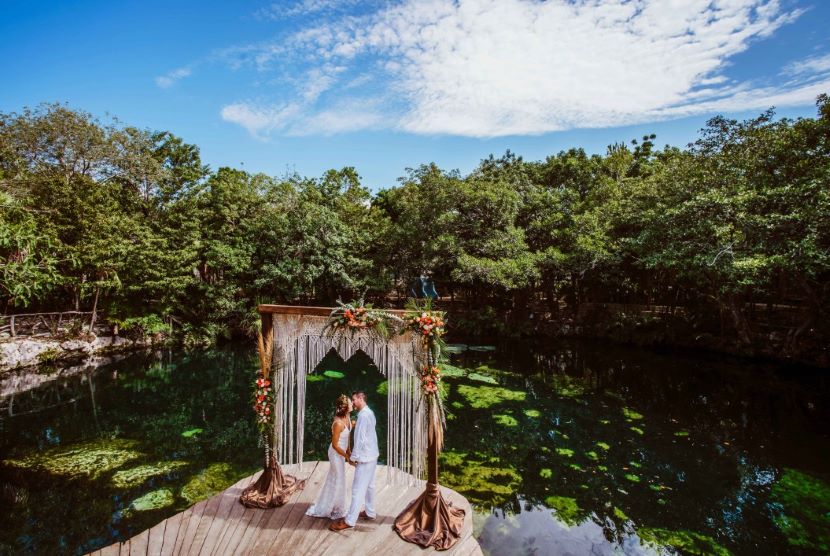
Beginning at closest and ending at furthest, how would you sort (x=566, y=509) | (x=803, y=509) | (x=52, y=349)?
1. (x=803, y=509)
2. (x=566, y=509)
3. (x=52, y=349)

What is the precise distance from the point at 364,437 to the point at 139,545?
3.06 meters

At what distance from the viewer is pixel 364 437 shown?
5477mm

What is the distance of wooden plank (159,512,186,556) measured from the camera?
5.24m

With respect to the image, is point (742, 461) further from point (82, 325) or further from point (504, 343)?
point (82, 325)

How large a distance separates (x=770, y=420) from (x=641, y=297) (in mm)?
15770

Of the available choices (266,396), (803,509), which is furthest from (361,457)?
(803,509)

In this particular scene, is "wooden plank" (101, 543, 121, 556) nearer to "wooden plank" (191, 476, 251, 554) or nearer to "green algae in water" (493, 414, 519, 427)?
"wooden plank" (191, 476, 251, 554)

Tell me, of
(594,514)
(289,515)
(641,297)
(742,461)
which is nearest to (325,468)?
(289,515)

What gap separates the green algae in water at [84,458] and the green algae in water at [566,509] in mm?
9141

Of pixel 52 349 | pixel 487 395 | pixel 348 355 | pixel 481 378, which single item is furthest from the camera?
pixel 52 349

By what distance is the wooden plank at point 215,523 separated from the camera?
17.4 feet

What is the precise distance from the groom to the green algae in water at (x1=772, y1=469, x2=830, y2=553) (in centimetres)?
704

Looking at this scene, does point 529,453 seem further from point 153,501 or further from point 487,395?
point 153,501

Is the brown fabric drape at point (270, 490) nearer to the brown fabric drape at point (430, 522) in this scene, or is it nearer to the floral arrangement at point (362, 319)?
the brown fabric drape at point (430, 522)
